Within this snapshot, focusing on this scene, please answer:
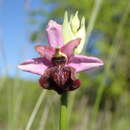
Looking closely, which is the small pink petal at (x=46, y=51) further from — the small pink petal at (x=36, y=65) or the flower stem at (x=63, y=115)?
the flower stem at (x=63, y=115)

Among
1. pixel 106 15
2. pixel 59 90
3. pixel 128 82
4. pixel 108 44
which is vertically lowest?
pixel 128 82

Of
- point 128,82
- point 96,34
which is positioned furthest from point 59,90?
point 96,34

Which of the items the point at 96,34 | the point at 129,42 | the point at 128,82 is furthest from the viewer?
the point at 96,34

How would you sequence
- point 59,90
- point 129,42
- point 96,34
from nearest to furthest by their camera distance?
point 59,90, point 129,42, point 96,34

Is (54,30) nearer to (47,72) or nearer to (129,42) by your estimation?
(47,72)

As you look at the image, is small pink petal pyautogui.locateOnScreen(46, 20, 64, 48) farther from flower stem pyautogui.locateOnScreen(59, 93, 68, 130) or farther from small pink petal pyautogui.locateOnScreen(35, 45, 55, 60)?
flower stem pyautogui.locateOnScreen(59, 93, 68, 130)

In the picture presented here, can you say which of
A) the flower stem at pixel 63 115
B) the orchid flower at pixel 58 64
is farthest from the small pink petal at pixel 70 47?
the flower stem at pixel 63 115

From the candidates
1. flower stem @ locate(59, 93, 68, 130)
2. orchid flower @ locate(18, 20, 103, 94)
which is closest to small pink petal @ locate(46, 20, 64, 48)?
orchid flower @ locate(18, 20, 103, 94)

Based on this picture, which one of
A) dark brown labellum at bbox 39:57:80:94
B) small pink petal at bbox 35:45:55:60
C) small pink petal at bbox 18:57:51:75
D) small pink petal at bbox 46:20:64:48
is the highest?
small pink petal at bbox 46:20:64:48
